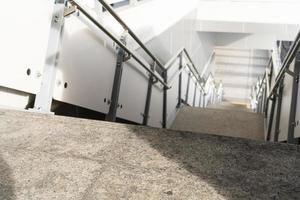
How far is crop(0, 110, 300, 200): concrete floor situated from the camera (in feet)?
3.96

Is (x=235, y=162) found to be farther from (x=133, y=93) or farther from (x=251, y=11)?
(x=251, y=11)

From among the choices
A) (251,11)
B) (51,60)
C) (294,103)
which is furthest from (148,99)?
(251,11)

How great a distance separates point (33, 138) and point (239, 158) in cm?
83

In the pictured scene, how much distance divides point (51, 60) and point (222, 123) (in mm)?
3122

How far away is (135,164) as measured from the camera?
138 cm

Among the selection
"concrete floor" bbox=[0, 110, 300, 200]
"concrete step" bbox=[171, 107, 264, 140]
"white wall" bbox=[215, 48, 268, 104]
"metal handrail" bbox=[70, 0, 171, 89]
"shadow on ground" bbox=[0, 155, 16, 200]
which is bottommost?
"shadow on ground" bbox=[0, 155, 16, 200]

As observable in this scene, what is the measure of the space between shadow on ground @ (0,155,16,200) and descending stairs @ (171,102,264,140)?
11.4 ft

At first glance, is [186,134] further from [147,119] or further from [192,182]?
[147,119]

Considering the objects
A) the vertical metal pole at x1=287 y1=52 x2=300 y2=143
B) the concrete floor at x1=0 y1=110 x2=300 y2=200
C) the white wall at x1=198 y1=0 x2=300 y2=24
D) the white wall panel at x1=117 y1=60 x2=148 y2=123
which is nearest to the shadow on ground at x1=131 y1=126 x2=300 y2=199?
the concrete floor at x1=0 y1=110 x2=300 y2=200

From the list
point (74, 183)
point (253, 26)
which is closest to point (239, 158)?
point (74, 183)

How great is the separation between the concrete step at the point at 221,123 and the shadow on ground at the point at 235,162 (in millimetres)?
3034

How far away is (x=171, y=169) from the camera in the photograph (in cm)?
134

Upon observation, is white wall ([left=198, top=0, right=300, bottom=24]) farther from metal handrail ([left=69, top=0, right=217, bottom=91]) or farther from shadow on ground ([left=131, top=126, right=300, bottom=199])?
shadow on ground ([left=131, top=126, right=300, bottom=199])

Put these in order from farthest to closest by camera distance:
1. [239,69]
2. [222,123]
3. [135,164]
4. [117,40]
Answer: [239,69] < [222,123] < [117,40] < [135,164]
